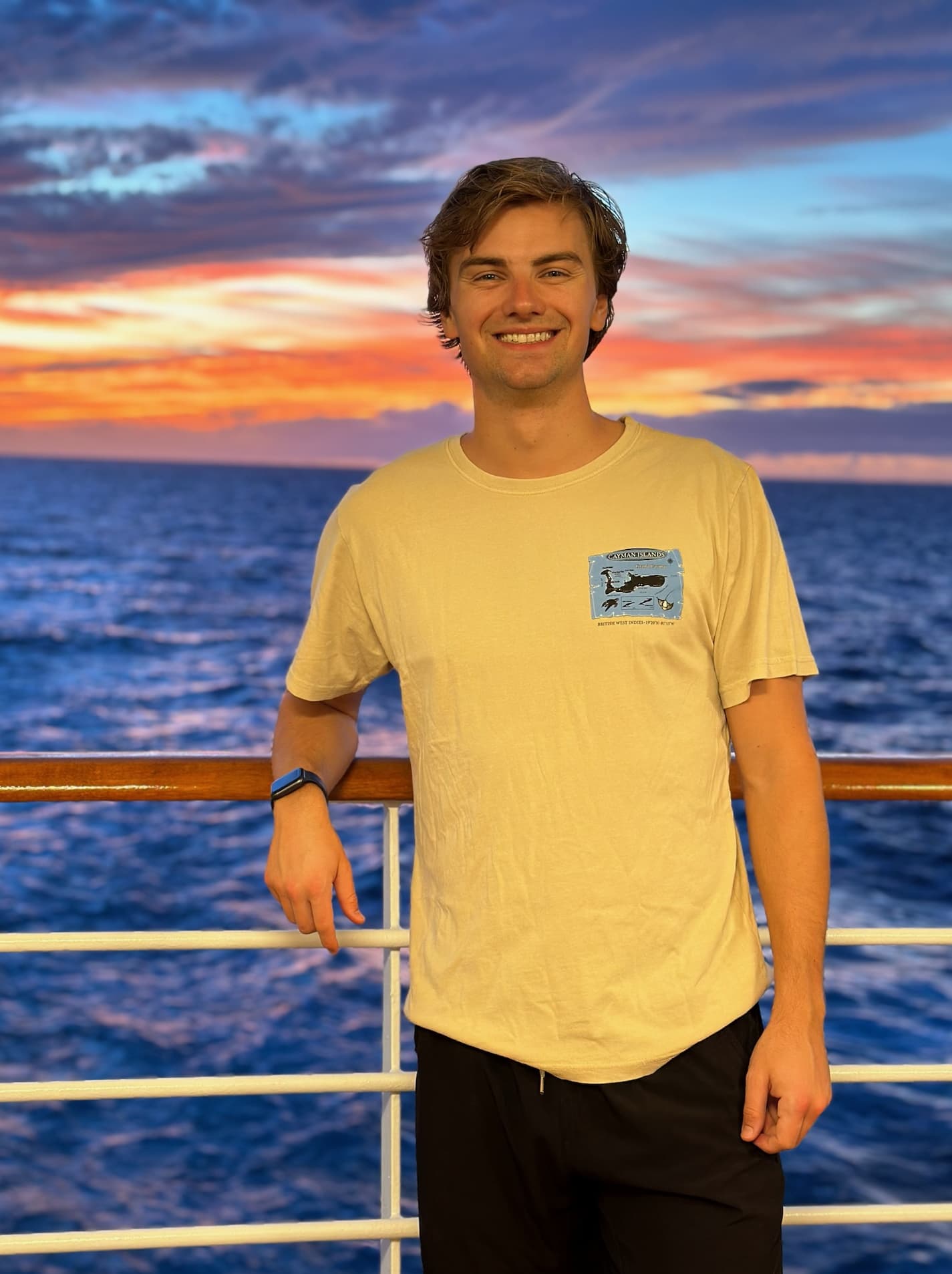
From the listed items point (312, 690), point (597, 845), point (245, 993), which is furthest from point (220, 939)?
point (245, 993)

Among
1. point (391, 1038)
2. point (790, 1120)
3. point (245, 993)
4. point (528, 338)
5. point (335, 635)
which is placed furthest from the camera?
point (245, 993)

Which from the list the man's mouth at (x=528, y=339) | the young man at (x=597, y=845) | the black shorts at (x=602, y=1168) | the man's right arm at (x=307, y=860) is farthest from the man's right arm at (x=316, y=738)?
the man's mouth at (x=528, y=339)

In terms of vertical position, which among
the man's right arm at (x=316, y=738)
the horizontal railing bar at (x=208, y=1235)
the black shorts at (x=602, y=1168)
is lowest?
the horizontal railing bar at (x=208, y=1235)

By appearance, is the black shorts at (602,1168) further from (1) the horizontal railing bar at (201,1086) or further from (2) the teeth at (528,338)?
Result: (2) the teeth at (528,338)

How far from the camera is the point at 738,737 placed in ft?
4.39

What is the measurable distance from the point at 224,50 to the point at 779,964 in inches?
1474

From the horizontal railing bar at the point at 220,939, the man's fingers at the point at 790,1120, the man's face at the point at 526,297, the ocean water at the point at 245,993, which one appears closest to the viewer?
the man's fingers at the point at 790,1120

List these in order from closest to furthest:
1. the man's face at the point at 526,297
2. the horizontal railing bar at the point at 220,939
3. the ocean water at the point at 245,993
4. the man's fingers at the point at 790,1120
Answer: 1. the man's fingers at the point at 790,1120
2. the man's face at the point at 526,297
3. the horizontal railing bar at the point at 220,939
4. the ocean water at the point at 245,993

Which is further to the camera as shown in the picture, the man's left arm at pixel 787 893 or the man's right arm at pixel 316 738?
the man's right arm at pixel 316 738

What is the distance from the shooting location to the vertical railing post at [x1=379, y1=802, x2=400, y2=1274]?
61.9 inches

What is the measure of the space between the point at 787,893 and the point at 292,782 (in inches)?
21.9

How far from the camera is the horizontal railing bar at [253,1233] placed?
1538mm

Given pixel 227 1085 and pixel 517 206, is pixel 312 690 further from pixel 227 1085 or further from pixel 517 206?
pixel 517 206

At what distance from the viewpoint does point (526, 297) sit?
1.38 meters
